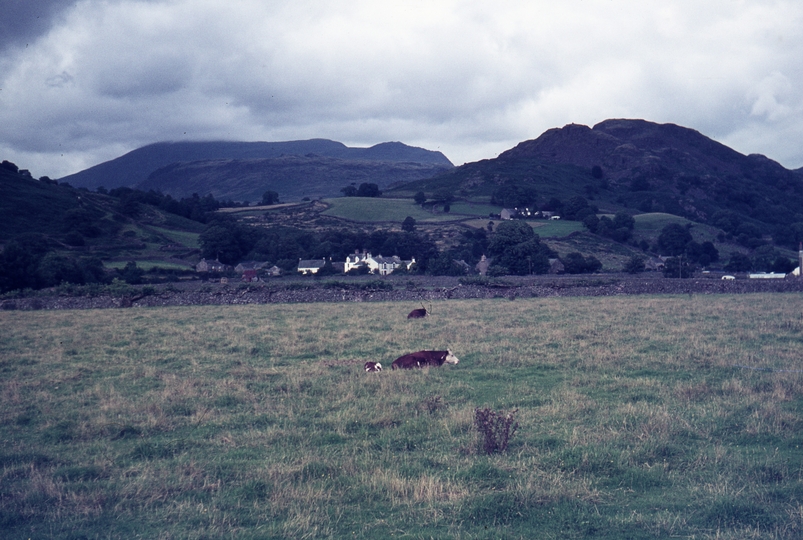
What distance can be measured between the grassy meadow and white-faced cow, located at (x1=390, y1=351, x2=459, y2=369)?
12.5 inches

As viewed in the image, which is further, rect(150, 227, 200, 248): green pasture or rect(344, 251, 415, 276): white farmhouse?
rect(150, 227, 200, 248): green pasture

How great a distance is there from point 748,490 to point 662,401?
13.6 feet

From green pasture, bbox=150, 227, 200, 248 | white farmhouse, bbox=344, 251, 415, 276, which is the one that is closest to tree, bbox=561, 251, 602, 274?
white farmhouse, bbox=344, 251, 415, 276

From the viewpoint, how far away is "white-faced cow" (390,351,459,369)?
44.6ft

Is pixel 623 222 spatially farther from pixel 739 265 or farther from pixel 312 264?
pixel 312 264

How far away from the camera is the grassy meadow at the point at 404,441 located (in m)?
5.66

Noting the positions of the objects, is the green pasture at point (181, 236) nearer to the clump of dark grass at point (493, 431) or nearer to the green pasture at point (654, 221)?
the green pasture at point (654, 221)

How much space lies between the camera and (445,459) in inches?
288

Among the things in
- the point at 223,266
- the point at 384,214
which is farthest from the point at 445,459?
the point at 384,214

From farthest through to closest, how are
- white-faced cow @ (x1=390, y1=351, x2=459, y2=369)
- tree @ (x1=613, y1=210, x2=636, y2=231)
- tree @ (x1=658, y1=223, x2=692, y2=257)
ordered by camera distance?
tree @ (x1=613, y1=210, x2=636, y2=231)
tree @ (x1=658, y1=223, x2=692, y2=257)
white-faced cow @ (x1=390, y1=351, x2=459, y2=369)

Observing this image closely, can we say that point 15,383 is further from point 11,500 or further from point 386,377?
point 386,377

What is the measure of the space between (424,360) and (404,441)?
573cm

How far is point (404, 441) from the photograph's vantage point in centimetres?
810

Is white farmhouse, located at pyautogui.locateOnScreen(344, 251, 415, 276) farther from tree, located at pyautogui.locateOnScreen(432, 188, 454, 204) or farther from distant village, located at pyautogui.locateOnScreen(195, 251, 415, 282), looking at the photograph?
tree, located at pyautogui.locateOnScreen(432, 188, 454, 204)
